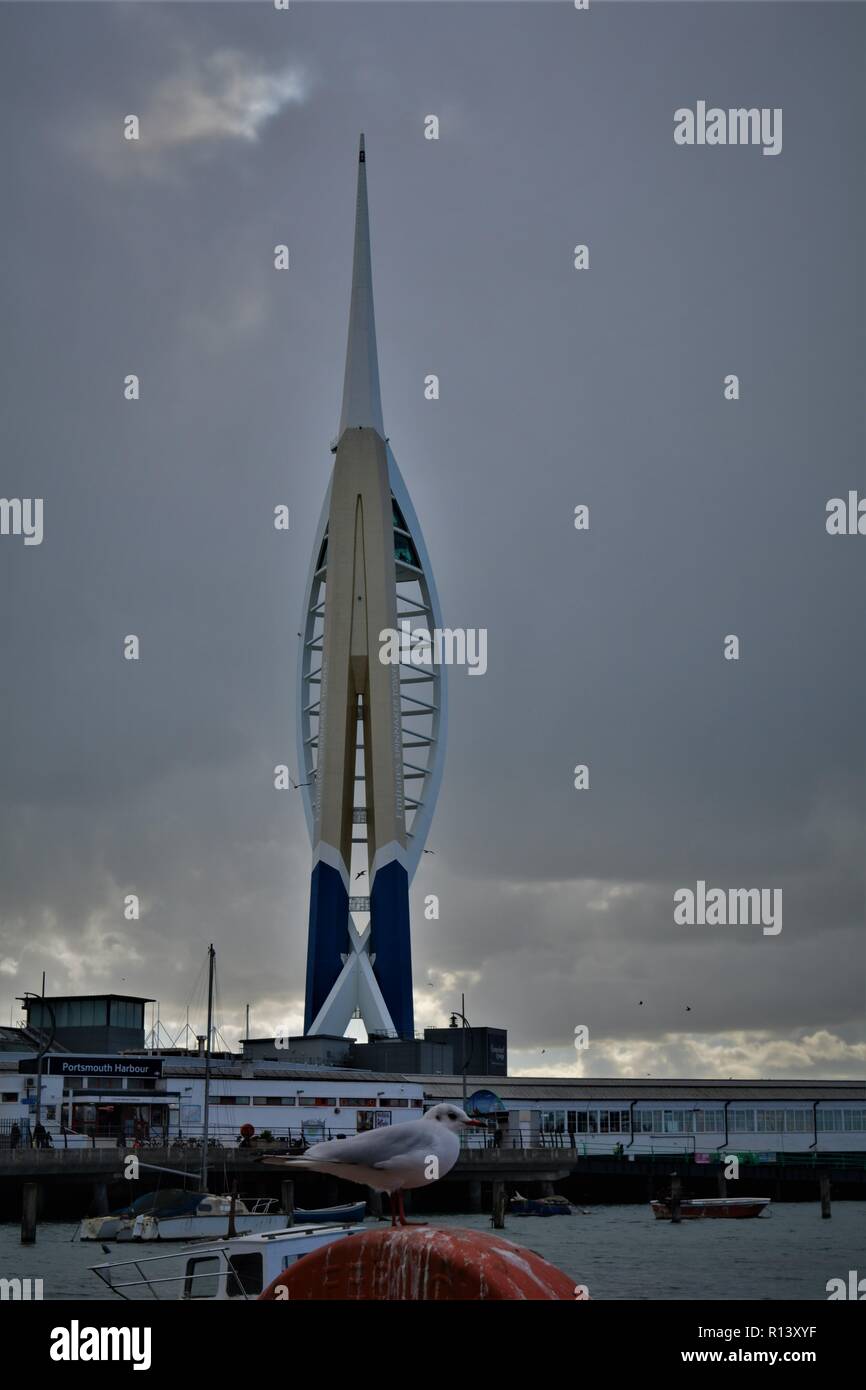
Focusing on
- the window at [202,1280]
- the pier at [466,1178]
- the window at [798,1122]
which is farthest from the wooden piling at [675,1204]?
the window at [202,1280]

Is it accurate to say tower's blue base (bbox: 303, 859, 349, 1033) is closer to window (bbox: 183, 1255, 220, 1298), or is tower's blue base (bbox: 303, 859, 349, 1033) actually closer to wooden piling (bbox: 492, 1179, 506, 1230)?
wooden piling (bbox: 492, 1179, 506, 1230)

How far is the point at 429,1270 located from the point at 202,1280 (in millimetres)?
19217

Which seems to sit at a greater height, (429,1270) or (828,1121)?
(429,1270)

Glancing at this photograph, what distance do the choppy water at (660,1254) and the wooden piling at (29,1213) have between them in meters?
0.38

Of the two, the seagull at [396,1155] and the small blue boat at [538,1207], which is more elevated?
the seagull at [396,1155]

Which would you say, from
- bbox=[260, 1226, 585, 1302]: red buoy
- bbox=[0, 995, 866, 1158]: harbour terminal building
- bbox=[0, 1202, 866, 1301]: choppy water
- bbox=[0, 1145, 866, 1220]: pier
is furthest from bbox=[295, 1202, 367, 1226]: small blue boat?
Answer: bbox=[260, 1226, 585, 1302]: red buoy

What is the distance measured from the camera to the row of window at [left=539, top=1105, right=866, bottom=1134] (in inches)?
3708

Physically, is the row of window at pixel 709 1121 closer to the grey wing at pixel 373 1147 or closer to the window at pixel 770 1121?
the window at pixel 770 1121

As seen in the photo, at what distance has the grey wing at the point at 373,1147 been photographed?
9.97 meters

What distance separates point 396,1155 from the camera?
9.92 m

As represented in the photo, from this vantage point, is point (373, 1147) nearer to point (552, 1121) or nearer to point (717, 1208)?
point (717, 1208)

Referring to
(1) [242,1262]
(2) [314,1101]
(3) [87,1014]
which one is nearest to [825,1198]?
(2) [314,1101]
